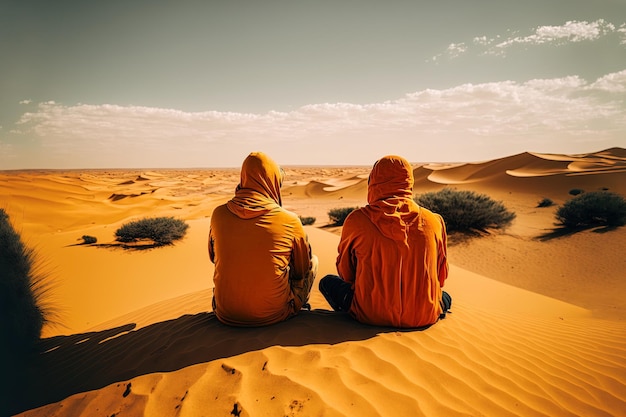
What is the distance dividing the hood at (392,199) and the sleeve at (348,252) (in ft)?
0.65

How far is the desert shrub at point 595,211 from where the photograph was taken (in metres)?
8.27

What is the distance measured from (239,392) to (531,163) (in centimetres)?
3015

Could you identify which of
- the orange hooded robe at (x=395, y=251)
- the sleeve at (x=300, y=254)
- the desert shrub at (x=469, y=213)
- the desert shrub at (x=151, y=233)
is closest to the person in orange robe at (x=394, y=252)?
the orange hooded robe at (x=395, y=251)

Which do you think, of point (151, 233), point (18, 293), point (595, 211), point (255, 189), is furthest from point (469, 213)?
point (18, 293)

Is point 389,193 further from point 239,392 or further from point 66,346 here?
point 66,346

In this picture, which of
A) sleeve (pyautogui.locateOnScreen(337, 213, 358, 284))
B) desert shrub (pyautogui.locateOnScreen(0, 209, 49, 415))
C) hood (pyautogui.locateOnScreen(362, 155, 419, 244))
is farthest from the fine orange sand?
hood (pyautogui.locateOnScreen(362, 155, 419, 244))

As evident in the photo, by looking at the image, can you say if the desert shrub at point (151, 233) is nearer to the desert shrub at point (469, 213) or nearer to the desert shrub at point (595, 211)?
the desert shrub at point (469, 213)

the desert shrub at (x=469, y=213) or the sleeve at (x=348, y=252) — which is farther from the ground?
the sleeve at (x=348, y=252)

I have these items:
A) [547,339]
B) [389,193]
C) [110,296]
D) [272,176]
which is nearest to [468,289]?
[547,339]

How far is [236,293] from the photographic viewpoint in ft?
9.00

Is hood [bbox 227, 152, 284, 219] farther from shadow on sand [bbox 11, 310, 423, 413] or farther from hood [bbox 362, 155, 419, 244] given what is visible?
shadow on sand [bbox 11, 310, 423, 413]

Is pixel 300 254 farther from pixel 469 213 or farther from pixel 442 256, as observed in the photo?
pixel 469 213

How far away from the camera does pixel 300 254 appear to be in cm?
299

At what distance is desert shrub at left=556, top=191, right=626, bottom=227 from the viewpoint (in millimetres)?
8266
